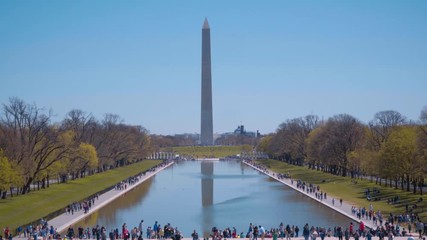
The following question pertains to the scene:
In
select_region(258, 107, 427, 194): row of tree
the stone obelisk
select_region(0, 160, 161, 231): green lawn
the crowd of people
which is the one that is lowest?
the crowd of people

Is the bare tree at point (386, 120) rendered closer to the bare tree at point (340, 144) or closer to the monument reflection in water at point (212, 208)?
the bare tree at point (340, 144)

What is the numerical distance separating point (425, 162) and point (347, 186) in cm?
1463

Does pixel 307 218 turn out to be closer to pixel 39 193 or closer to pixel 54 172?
pixel 39 193

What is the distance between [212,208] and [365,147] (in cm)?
2661

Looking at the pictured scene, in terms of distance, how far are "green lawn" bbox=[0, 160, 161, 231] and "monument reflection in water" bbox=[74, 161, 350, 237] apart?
3217mm

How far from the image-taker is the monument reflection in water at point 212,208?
3366 centimetres

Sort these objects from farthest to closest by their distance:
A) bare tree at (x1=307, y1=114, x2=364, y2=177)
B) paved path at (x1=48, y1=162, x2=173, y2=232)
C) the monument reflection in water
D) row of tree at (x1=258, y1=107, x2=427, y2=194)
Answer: bare tree at (x1=307, y1=114, x2=364, y2=177), row of tree at (x1=258, y1=107, x2=427, y2=194), the monument reflection in water, paved path at (x1=48, y1=162, x2=173, y2=232)

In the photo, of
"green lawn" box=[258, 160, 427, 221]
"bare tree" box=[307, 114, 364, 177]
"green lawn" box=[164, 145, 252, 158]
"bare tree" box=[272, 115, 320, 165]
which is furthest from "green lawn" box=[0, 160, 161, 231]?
"green lawn" box=[164, 145, 252, 158]

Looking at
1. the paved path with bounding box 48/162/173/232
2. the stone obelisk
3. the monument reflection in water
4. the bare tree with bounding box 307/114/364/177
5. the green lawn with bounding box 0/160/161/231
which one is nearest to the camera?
the paved path with bounding box 48/162/173/232

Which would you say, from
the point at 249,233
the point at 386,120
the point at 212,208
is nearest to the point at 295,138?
the point at 386,120

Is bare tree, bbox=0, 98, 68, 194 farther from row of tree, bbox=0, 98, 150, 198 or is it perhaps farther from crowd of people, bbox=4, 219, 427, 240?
crowd of people, bbox=4, 219, 427, 240

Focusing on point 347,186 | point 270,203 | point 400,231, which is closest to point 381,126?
point 347,186

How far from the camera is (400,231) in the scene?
29.1 m

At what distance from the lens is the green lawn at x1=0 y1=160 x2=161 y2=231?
34.4 m
